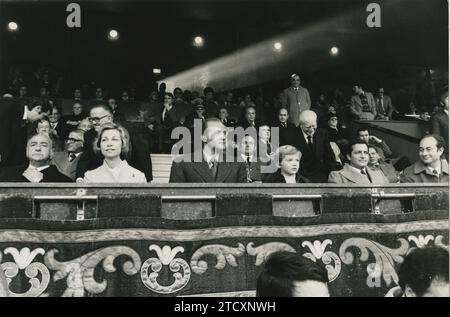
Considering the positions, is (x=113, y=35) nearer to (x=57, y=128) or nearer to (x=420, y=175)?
(x=57, y=128)

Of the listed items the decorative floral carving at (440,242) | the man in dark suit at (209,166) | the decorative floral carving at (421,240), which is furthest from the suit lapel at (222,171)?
the decorative floral carving at (440,242)

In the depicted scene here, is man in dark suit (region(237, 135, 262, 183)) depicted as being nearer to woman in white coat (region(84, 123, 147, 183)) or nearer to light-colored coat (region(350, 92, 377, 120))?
woman in white coat (region(84, 123, 147, 183))

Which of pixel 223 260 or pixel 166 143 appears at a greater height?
pixel 166 143

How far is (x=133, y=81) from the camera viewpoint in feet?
11.6

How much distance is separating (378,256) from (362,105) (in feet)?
4.64

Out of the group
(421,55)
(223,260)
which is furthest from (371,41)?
(223,260)

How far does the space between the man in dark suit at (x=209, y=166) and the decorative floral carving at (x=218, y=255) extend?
15.8 inches

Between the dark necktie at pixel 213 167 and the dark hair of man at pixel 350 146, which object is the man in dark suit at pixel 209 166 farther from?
the dark hair of man at pixel 350 146

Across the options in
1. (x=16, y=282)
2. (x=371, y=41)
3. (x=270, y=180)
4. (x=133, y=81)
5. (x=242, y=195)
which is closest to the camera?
(x=16, y=282)

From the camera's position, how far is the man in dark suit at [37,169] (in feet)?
7.34

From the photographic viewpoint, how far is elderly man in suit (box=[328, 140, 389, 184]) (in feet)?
8.14

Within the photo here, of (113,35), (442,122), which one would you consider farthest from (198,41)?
(442,122)

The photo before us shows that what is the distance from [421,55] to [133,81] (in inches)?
76.4
